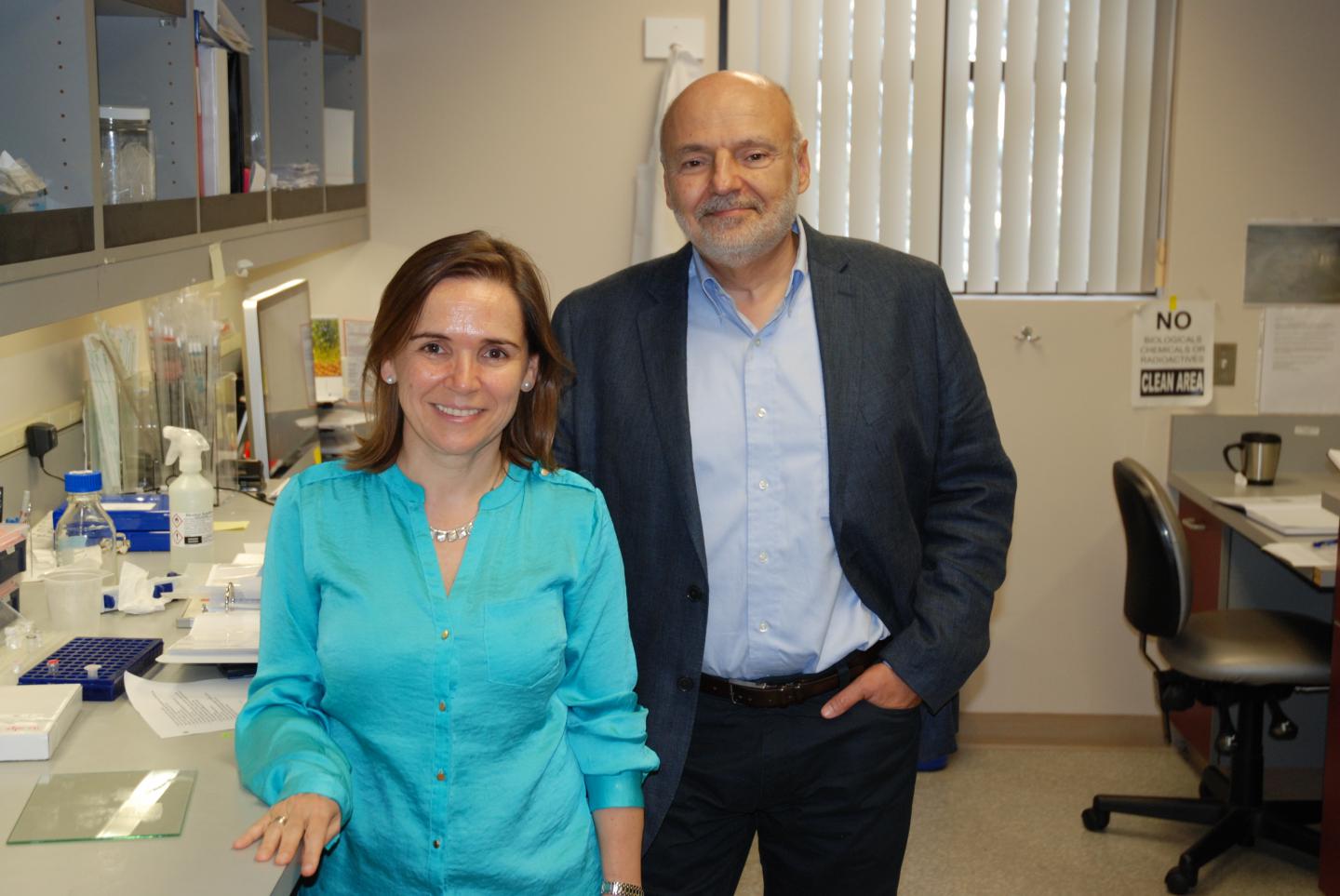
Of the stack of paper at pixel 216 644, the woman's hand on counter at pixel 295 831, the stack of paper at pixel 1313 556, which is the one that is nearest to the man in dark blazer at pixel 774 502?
the stack of paper at pixel 216 644

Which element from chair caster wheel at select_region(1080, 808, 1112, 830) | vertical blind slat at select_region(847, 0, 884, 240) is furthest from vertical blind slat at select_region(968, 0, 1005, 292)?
chair caster wheel at select_region(1080, 808, 1112, 830)

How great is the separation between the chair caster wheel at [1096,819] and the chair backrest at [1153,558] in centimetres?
53

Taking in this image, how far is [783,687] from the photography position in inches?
77.3

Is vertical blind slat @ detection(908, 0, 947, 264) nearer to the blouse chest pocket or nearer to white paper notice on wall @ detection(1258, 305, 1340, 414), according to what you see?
white paper notice on wall @ detection(1258, 305, 1340, 414)

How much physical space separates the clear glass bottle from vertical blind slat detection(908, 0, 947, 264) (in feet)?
8.28

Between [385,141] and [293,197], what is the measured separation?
0.98 m

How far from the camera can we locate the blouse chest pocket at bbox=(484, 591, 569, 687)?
1513mm

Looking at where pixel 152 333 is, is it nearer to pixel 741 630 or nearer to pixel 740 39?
Answer: pixel 741 630

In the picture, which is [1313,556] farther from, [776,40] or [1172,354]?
[776,40]

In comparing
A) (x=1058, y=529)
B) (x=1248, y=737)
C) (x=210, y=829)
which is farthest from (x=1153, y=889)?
(x=210, y=829)

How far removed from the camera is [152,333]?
9.70 ft

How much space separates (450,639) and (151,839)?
0.37 m

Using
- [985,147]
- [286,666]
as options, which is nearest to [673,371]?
[286,666]

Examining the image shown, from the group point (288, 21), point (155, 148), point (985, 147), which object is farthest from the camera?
point (985, 147)
